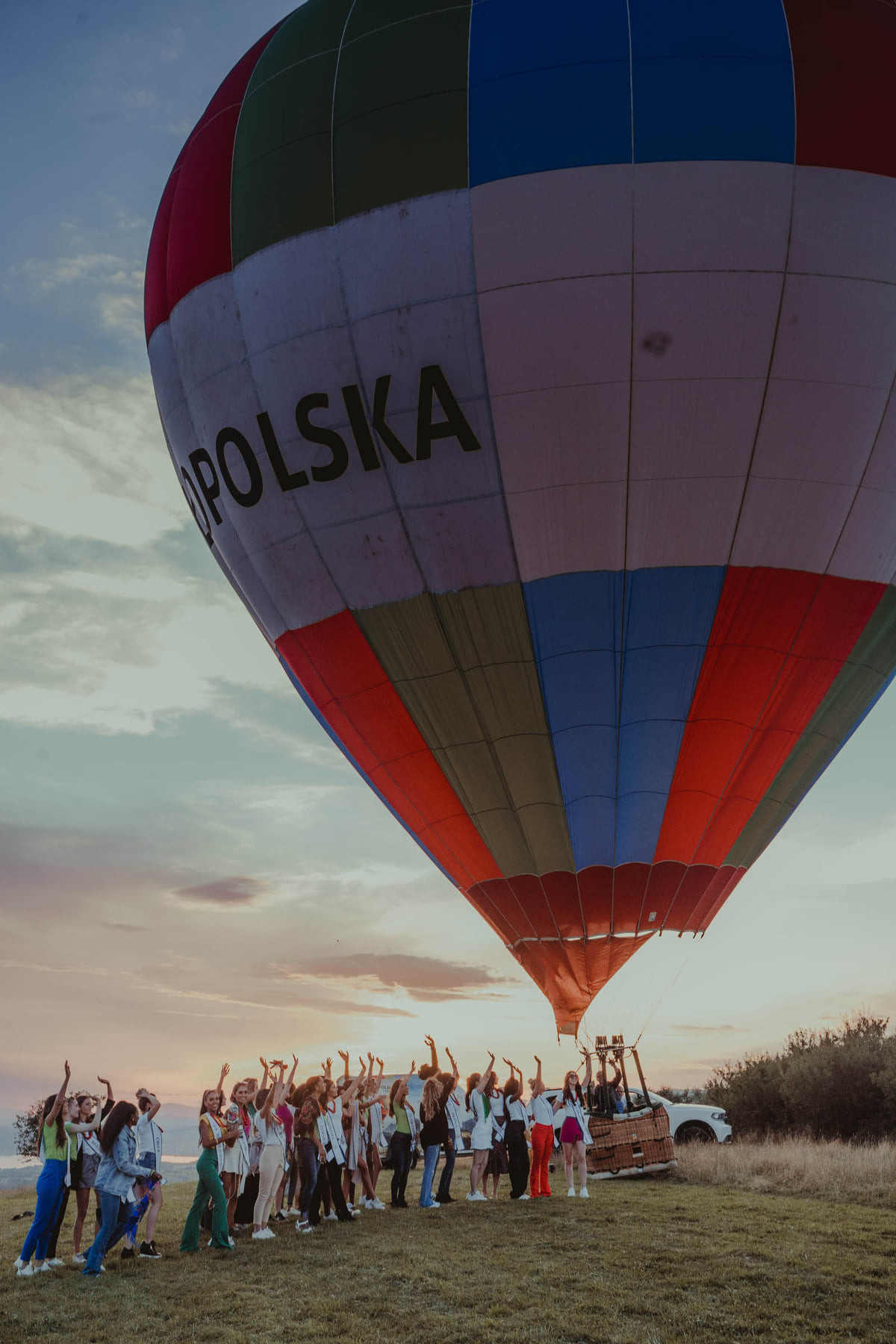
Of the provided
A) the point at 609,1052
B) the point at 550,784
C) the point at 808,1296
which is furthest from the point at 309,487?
the point at 808,1296

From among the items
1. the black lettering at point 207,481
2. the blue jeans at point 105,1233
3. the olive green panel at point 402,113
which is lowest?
the blue jeans at point 105,1233

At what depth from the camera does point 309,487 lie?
13.3m

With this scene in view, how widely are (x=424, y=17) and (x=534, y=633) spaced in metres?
7.46

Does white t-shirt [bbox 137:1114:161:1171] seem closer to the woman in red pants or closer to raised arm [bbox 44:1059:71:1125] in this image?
raised arm [bbox 44:1059:71:1125]

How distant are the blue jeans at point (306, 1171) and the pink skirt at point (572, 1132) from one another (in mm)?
3597

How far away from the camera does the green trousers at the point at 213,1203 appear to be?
994 centimetres

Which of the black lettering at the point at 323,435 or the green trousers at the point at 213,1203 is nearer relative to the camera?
the green trousers at the point at 213,1203

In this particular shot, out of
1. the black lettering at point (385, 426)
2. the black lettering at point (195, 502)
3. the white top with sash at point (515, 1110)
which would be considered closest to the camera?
the black lettering at point (385, 426)

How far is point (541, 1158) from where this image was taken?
14.0 m

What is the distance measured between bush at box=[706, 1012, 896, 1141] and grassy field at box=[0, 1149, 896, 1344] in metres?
9.92

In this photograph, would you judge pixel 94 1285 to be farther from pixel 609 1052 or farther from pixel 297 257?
pixel 297 257

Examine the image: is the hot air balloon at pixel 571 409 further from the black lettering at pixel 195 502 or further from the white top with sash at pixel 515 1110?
the white top with sash at pixel 515 1110

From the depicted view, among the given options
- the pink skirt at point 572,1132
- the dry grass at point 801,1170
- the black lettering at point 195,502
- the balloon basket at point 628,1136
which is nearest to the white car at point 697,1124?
the dry grass at point 801,1170

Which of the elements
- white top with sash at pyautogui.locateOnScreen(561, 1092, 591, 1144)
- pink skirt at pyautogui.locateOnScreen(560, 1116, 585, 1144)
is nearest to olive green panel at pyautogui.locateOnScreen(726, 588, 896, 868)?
white top with sash at pyautogui.locateOnScreen(561, 1092, 591, 1144)
